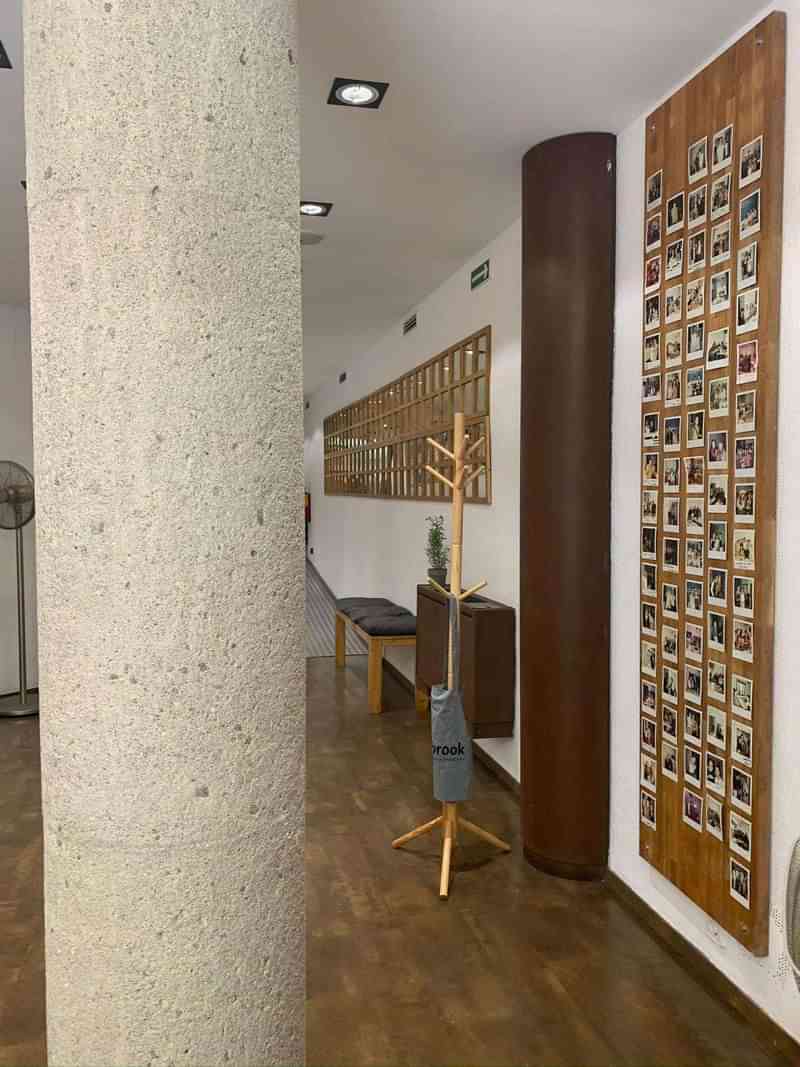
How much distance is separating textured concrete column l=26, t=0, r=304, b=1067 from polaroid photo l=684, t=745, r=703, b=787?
76.0 inches

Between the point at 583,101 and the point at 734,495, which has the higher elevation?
the point at 583,101

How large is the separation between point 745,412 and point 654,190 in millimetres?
1066

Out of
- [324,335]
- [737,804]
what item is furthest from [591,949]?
[324,335]

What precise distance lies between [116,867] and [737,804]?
2.04 m

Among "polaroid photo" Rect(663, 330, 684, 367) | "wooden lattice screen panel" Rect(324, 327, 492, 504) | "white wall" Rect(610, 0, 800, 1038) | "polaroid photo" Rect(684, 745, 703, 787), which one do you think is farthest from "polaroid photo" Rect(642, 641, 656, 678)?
"wooden lattice screen panel" Rect(324, 327, 492, 504)

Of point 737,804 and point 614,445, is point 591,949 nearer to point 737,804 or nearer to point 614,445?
point 737,804

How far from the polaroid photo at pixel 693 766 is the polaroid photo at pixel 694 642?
12.1 inches

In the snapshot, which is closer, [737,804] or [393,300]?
[737,804]

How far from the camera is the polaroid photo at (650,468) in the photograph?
11.2 ft

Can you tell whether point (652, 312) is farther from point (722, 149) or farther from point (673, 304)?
point (722, 149)

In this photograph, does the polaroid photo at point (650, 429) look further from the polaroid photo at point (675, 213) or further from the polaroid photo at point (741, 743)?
the polaroid photo at point (741, 743)

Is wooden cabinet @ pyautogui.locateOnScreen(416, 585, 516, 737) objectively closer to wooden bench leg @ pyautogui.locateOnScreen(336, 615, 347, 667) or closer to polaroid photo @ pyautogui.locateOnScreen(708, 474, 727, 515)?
polaroid photo @ pyautogui.locateOnScreen(708, 474, 727, 515)

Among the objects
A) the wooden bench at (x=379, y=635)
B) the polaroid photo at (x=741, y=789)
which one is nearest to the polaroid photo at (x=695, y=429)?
the polaroid photo at (x=741, y=789)

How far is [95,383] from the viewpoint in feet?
4.68
